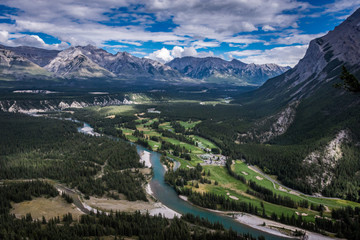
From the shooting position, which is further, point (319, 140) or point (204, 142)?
point (204, 142)

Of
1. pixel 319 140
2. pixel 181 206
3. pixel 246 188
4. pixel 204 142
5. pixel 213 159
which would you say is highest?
pixel 319 140

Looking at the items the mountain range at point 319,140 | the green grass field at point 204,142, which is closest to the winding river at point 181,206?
the mountain range at point 319,140

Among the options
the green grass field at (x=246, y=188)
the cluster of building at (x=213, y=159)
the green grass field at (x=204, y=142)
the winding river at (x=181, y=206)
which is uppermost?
the green grass field at (x=204, y=142)

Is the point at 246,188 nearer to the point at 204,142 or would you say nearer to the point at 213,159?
the point at 213,159

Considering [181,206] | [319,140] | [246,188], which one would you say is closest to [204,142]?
[319,140]

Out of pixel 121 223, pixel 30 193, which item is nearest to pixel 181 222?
pixel 121 223

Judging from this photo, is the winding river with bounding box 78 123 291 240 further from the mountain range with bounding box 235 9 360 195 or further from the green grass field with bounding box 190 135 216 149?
the green grass field with bounding box 190 135 216 149

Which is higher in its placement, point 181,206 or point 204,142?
point 204,142

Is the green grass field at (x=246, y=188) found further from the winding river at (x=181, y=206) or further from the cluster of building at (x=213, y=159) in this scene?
the winding river at (x=181, y=206)

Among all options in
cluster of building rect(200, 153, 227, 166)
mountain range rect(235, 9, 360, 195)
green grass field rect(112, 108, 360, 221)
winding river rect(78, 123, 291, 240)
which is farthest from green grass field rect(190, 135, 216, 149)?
winding river rect(78, 123, 291, 240)

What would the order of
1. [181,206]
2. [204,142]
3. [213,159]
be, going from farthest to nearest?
[204,142]
[213,159]
[181,206]

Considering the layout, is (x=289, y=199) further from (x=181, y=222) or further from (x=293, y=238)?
(x=181, y=222)
